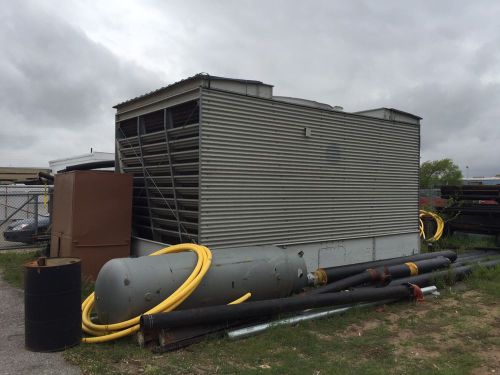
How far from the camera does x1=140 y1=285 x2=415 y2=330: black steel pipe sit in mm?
5102

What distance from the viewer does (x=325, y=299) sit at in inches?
248

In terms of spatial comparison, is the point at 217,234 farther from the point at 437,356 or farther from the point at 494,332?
the point at 494,332

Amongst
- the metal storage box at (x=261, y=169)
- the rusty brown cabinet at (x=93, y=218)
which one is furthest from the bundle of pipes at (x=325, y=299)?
the rusty brown cabinet at (x=93, y=218)

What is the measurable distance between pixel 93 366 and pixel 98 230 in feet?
13.6

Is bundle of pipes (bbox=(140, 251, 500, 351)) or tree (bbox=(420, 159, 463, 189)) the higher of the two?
tree (bbox=(420, 159, 463, 189))

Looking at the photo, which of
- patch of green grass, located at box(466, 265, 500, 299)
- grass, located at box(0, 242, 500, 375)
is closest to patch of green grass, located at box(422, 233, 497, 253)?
patch of green grass, located at box(466, 265, 500, 299)

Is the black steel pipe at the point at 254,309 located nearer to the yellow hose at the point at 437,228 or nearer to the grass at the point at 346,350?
the grass at the point at 346,350

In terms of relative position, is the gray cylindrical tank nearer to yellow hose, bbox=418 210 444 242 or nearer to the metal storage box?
the metal storage box

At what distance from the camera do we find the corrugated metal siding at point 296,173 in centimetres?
761

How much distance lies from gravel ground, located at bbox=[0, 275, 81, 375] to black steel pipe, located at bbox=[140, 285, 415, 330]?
919mm

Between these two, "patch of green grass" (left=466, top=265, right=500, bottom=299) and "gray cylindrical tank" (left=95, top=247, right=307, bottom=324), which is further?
"patch of green grass" (left=466, top=265, right=500, bottom=299)

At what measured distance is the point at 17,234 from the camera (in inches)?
543

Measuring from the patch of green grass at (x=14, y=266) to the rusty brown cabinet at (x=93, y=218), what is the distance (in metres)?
0.91

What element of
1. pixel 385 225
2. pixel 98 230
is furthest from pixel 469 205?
pixel 98 230
